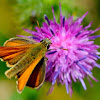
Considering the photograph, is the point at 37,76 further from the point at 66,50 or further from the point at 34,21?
the point at 34,21

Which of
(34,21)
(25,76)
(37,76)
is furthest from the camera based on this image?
(34,21)

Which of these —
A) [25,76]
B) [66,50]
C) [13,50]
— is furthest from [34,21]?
[25,76]

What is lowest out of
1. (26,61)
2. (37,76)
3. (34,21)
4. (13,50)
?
(37,76)

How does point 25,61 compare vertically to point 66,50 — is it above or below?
above

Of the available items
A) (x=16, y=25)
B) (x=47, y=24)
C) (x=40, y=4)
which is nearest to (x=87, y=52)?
(x=47, y=24)

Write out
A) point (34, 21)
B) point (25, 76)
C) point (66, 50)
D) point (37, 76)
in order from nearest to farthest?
1. point (25, 76)
2. point (37, 76)
3. point (66, 50)
4. point (34, 21)

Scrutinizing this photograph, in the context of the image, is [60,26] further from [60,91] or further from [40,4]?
[60,91]
